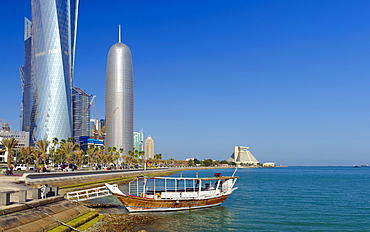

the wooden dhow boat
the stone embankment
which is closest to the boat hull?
the wooden dhow boat

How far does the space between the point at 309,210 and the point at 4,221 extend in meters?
40.9

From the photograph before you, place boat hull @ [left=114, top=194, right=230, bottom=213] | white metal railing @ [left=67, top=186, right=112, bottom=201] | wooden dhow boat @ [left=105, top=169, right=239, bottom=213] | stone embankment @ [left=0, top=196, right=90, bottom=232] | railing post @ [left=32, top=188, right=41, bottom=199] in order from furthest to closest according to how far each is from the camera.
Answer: white metal railing @ [left=67, top=186, right=112, bottom=201]
wooden dhow boat @ [left=105, top=169, right=239, bottom=213]
boat hull @ [left=114, top=194, right=230, bottom=213]
railing post @ [left=32, top=188, right=41, bottom=199]
stone embankment @ [left=0, top=196, right=90, bottom=232]

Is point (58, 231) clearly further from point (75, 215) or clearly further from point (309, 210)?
point (309, 210)

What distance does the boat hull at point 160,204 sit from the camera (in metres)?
44.5

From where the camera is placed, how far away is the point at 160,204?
153 feet

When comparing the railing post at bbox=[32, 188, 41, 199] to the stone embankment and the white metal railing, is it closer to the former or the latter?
the stone embankment

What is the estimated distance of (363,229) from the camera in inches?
1485

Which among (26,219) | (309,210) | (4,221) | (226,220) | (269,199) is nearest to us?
(4,221)

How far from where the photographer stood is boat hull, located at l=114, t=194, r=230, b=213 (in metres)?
44.5

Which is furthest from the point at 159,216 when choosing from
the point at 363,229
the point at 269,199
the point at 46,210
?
the point at 269,199

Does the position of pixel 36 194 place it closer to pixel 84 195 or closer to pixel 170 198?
pixel 84 195

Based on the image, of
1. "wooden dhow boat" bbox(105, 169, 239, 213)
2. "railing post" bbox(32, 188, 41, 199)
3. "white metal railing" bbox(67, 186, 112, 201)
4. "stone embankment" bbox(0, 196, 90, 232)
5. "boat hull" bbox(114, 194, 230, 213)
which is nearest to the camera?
"stone embankment" bbox(0, 196, 90, 232)

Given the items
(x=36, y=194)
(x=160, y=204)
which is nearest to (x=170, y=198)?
(x=160, y=204)

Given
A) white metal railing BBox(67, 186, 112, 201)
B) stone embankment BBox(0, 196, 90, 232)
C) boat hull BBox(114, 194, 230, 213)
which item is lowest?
boat hull BBox(114, 194, 230, 213)
